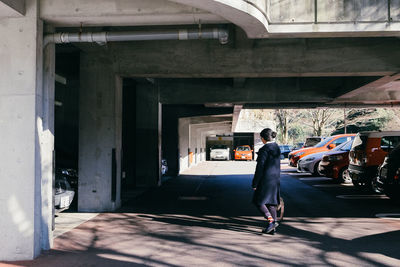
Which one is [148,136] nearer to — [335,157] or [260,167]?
[335,157]

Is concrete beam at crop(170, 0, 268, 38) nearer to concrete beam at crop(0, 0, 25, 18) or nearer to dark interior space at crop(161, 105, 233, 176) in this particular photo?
concrete beam at crop(0, 0, 25, 18)

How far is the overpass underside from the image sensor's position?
5.68 meters

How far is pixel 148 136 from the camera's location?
1515cm

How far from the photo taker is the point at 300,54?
9.11 metres

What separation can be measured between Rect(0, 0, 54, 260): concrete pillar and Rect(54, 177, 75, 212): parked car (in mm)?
1974

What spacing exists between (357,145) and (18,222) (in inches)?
382

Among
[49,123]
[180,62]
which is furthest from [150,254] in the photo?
[180,62]

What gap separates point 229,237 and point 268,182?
3.81 ft

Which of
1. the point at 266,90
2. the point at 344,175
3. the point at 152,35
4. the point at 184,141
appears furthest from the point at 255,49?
the point at 184,141

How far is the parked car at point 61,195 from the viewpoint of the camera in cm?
776

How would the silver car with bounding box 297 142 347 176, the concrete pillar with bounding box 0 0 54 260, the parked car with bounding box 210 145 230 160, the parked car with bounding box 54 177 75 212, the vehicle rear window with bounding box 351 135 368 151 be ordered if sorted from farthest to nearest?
1. the parked car with bounding box 210 145 230 160
2. the silver car with bounding box 297 142 347 176
3. the vehicle rear window with bounding box 351 135 368 151
4. the parked car with bounding box 54 177 75 212
5. the concrete pillar with bounding box 0 0 54 260

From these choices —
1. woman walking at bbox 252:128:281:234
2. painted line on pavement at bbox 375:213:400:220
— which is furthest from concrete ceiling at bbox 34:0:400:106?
painted line on pavement at bbox 375:213:400:220

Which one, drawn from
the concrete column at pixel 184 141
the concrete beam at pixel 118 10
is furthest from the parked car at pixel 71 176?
the concrete column at pixel 184 141

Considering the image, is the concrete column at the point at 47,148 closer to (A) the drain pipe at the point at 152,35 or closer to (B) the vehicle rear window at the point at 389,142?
(A) the drain pipe at the point at 152,35
